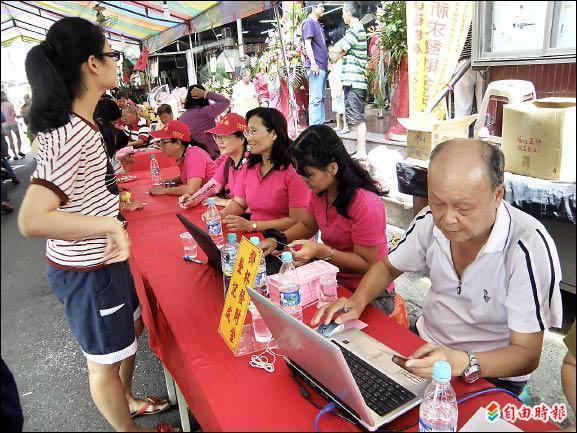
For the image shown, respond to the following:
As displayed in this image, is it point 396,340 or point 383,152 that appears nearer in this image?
point 396,340

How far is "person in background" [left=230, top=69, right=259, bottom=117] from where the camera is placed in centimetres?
254

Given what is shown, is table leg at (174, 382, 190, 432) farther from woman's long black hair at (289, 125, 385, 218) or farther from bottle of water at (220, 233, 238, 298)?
woman's long black hair at (289, 125, 385, 218)

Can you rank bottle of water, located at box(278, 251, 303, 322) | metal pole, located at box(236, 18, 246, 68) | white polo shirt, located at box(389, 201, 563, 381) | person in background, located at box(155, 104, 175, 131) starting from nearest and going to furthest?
1. white polo shirt, located at box(389, 201, 563, 381)
2. bottle of water, located at box(278, 251, 303, 322)
3. metal pole, located at box(236, 18, 246, 68)
4. person in background, located at box(155, 104, 175, 131)

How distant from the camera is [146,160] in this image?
4047 millimetres

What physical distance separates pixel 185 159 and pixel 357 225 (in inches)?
65.9

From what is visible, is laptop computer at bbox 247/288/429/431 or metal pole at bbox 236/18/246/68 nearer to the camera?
laptop computer at bbox 247/288/429/431

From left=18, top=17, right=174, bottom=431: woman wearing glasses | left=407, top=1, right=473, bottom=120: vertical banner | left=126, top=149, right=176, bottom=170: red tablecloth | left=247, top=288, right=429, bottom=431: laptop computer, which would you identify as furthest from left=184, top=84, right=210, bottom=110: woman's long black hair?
left=247, top=288, right=429, bottom=431: laptop computer

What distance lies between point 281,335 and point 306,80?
213 centimetres

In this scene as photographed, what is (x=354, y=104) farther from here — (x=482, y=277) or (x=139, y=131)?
(x=139, y=131)

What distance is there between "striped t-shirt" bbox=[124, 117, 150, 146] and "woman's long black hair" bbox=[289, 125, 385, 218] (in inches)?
128

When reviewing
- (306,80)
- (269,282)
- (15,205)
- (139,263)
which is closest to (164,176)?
(306,80)

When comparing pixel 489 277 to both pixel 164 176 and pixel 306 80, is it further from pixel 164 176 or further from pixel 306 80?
pixel 164 176

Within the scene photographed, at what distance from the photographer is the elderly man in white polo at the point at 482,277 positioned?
991 millimetres

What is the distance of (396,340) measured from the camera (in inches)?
43.7
